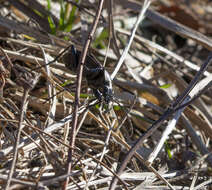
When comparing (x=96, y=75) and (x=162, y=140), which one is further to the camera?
(x=96, y=75)

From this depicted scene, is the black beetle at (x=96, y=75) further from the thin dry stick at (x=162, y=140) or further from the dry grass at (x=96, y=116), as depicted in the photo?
the thin dry stick at (x=162, y=140)

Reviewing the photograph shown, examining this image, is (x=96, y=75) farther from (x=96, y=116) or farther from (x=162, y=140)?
(x=162, y=140)

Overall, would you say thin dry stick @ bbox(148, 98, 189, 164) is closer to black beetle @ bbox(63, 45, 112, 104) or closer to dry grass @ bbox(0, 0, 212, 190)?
dry grass @ bbox(0, 0, 212, 190)

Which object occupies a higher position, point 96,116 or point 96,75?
point 96,75

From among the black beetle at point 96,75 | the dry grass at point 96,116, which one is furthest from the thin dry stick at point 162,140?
the black beetle at point 96,75

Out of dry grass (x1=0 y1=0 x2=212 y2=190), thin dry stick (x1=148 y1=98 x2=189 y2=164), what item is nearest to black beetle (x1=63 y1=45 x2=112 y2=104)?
Answer: dry grass (x1=0 y1=0 x2=212 y2=190)

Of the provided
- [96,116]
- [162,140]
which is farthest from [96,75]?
[162,140]

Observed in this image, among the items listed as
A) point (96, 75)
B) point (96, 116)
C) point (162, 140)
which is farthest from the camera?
point (96, 116)

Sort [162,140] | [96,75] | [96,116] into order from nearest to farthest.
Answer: [162,140]
[96,75]
[96,116]
